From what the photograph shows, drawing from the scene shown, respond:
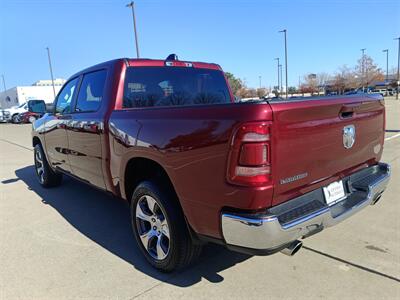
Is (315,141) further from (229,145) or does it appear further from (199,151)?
(199,151)

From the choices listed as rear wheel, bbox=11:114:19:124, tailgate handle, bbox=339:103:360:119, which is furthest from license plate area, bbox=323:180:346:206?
rear wheel, bbox=11:114:19:124

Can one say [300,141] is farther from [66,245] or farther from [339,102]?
[66,245]

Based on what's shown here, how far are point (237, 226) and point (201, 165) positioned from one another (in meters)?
0.48

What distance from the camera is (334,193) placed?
2676 millimetres

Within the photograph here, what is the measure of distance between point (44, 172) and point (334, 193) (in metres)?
5.13

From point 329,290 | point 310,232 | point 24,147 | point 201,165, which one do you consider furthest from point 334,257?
point 24,147

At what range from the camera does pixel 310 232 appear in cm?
236

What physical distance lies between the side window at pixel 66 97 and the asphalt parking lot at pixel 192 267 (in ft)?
5.02

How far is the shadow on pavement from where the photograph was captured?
9.96 ft

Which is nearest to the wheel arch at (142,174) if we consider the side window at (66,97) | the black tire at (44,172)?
the side window at (66,97)

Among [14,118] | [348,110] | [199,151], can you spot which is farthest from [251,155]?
[14,118]

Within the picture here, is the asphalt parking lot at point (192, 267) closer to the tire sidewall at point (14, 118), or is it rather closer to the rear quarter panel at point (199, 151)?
the rear quarter panel at point (199, 151)

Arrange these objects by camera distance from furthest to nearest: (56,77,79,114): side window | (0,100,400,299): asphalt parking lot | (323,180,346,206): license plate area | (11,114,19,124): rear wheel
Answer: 1. (11,114,19,124): rear wheel
2. (56,77,79,114): side window
3. (0,100,400,299): asphalt parking lot
4. (323,180,346,206): license plate area

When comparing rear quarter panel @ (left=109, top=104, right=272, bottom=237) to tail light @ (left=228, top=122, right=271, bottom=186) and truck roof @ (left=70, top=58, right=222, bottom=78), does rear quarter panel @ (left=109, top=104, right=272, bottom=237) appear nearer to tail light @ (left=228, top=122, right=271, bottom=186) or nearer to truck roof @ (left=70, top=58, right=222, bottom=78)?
tail light @ (left=228, top=122, right=271, bottom=186)
